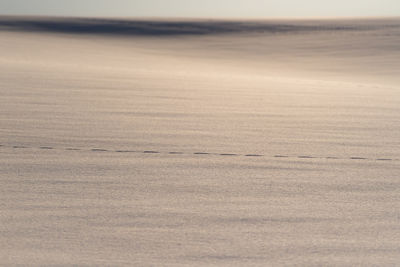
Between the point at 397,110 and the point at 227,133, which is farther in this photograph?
the point at 397,110

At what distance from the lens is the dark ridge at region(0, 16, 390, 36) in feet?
83.3

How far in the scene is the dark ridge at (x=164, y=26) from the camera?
25375 millimetres

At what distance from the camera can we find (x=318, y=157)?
12.2ft

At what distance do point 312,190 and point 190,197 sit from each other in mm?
634

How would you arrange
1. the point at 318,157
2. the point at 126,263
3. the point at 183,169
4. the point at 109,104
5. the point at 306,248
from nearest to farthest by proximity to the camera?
the point at 126,263, the point at 306,248, the point at 183,169, the point at 318,157, the point at 109,104

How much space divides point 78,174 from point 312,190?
48.9 inches

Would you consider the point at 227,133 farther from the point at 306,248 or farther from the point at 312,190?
the point at 306,248

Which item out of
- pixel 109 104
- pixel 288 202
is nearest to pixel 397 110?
pixel 109 104

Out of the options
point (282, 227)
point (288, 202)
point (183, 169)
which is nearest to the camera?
point (282, 227)

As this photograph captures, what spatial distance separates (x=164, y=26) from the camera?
27.8 m

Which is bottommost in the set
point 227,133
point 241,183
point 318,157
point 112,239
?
point 112,239

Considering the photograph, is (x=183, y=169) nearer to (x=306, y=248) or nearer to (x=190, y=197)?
(x=190, y=197)

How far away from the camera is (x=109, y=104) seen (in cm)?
516

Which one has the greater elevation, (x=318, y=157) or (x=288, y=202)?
(x=318, y=157)
